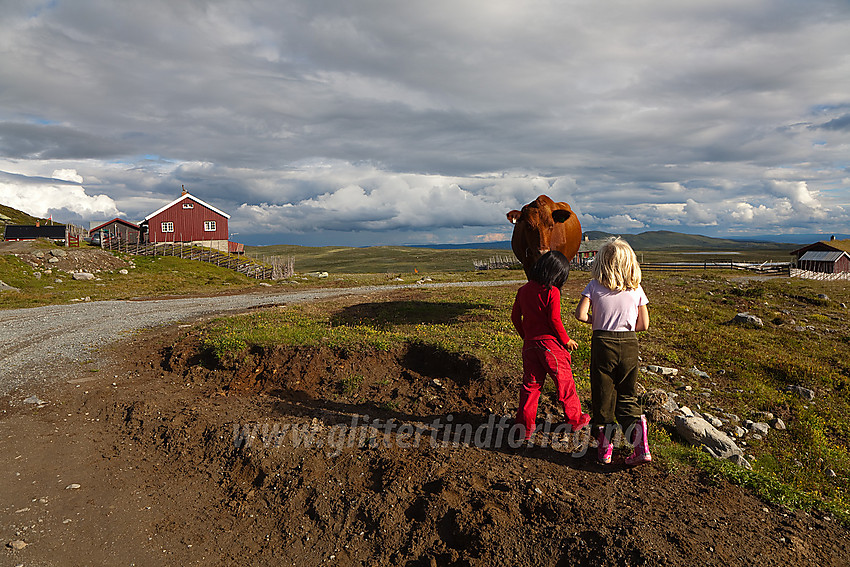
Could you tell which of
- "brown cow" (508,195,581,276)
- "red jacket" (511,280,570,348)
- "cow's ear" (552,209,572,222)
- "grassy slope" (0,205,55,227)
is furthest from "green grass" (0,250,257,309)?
"grassy slope" (0,205,55,227)

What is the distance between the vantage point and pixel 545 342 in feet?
19.7

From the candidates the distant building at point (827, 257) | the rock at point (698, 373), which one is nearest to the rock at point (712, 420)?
the rock at point (698, 373)

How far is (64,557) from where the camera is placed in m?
4.77

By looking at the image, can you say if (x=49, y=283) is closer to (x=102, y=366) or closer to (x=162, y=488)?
(x=102, y=366)

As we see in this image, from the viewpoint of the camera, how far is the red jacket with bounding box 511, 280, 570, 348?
591 centimetres

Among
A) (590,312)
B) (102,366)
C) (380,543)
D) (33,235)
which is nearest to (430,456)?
(380,543)

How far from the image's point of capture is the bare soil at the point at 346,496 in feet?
14.2

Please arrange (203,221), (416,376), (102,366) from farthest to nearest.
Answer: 1. (203,221)
2. (102,366)
3. (416,376)

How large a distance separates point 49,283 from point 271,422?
29.7 metres

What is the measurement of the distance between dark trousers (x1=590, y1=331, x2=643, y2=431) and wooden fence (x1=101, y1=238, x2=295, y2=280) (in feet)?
121

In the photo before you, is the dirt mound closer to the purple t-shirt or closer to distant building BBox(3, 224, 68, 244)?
the purple t-shirt

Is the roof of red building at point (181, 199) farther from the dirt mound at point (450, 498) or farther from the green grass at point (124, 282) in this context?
the dirt mound at point (450, 498)

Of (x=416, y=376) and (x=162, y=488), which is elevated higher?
(x=416, y=376)

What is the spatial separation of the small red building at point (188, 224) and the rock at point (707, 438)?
55.7m
